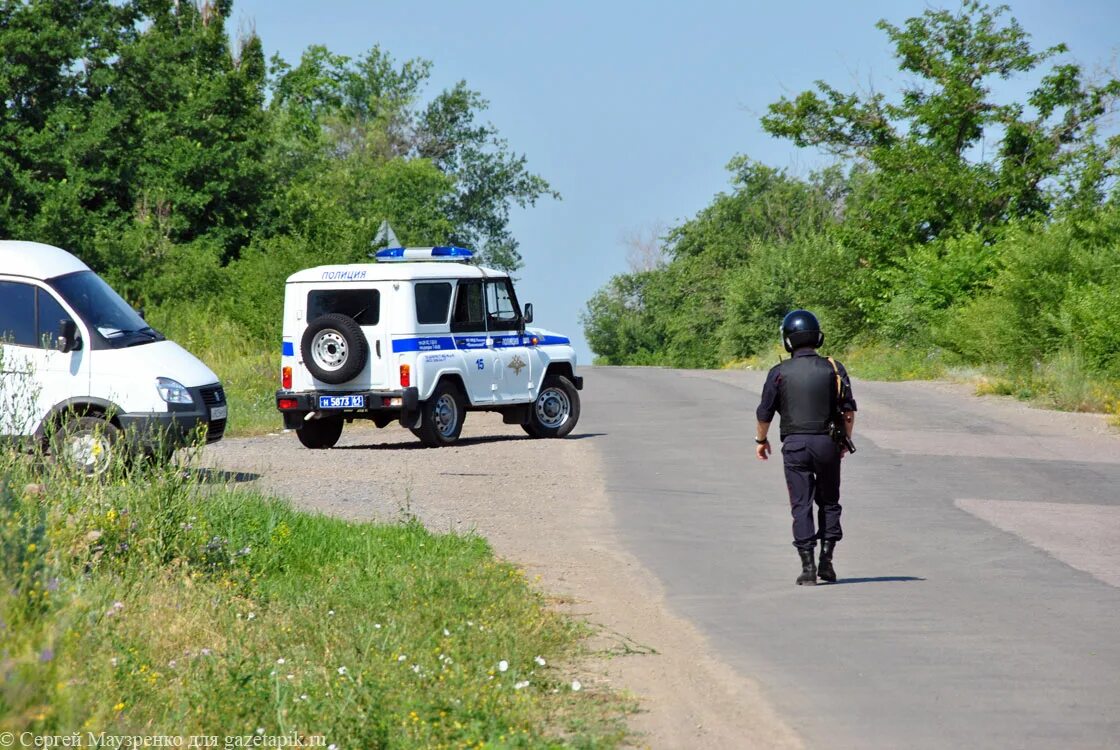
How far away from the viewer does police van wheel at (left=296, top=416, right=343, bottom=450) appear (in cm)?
2086

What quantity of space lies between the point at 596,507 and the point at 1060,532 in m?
4.03

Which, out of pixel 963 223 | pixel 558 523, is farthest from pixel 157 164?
pixel 558 523

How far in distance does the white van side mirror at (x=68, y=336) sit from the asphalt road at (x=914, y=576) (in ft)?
18.1

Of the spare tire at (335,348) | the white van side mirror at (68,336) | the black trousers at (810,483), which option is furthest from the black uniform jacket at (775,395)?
the spare tire at (335,348)

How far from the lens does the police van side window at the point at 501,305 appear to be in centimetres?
2102

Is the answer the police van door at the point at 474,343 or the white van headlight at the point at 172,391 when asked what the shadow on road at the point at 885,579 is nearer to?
the white van headlight at the point at 172,391

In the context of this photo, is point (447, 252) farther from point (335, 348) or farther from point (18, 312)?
point (18, 312)

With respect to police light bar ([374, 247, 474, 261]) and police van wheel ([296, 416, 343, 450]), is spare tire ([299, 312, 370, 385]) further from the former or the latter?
police light bar ([374, 247, 474, 261])

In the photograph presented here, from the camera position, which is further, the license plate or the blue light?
the blue light

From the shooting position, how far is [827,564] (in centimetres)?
1032

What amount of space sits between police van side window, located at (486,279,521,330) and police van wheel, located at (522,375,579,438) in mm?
1121

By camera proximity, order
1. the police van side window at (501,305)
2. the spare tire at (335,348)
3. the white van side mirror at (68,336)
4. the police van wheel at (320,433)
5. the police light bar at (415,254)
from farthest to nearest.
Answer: the police light bar at (415,254)
the police van side window at (501,305)
the police van wheel at (320,433)
the spare tire at (335,348)
the white van side mirror at (68,336)

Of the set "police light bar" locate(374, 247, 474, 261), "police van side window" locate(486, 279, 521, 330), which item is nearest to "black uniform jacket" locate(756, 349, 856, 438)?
"police van side window" locate(486, 279, 521, 330)

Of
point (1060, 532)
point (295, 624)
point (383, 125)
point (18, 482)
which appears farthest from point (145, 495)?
point (383, 125)
